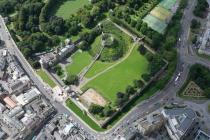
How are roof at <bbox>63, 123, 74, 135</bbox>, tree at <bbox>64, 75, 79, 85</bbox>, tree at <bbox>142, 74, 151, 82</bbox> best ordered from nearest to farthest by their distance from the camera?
roof at <bbox>63, 123, 74, 135</bbox> < tree at <bbox>142, 74, 151, 82</bbox> < tree at <bbox>64, 75, 79, 85</bbox>

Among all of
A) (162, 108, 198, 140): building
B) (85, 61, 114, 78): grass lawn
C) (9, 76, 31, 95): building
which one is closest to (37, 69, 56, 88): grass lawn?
(9, 76, 31, 95): building

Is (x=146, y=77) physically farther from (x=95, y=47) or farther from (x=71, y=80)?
(x=71, y=80)

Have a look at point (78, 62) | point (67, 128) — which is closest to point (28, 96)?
point (67, 128)

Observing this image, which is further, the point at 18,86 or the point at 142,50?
the point at 142,50

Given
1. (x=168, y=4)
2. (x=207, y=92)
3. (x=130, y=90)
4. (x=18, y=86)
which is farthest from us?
(x=168, y=4)

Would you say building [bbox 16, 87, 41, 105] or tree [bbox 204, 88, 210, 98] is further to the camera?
tree [bbox 204, 88, 210, 98]

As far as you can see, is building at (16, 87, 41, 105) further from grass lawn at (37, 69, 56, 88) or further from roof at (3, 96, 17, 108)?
grass lawn at (37, 69, 56, 88)
